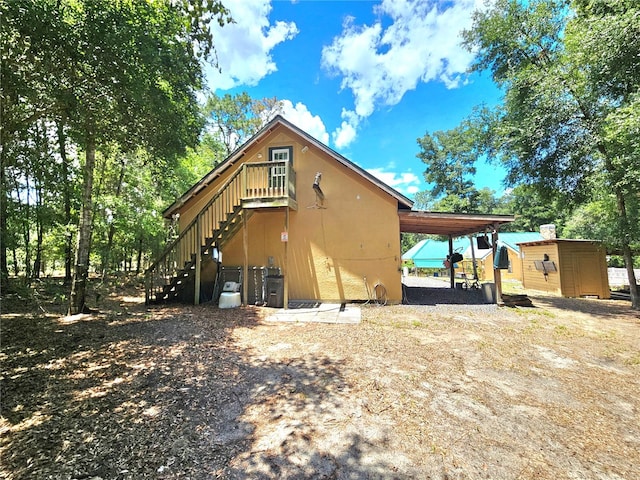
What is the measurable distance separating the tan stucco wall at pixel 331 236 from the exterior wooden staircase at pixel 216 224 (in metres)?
0.72

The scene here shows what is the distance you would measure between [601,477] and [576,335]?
17.6 ft

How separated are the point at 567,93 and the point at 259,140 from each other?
430 inches

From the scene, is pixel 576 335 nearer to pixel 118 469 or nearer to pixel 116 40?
pixel 118 469

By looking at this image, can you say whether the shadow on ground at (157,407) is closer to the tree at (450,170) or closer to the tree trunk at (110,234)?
the tree trunk at (110,234)

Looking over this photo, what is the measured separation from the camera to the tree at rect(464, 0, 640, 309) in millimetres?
7738

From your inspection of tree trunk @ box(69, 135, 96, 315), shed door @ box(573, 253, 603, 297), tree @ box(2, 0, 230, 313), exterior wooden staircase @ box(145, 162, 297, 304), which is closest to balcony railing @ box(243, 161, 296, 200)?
exterior wooden staircase @ box(145, 162, 297, 304)

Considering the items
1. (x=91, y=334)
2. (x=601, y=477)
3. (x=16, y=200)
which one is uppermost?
(x=16, y=200)

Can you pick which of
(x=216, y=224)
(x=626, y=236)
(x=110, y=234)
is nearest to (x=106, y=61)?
(x=216, y=224)

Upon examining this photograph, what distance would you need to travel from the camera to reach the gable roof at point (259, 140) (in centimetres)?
918

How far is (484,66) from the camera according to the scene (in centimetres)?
1155

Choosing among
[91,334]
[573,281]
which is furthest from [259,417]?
[573,281]

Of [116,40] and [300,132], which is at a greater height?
[300,132]

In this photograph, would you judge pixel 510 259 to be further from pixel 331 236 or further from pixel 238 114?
pixel 238 114

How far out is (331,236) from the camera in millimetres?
9586
